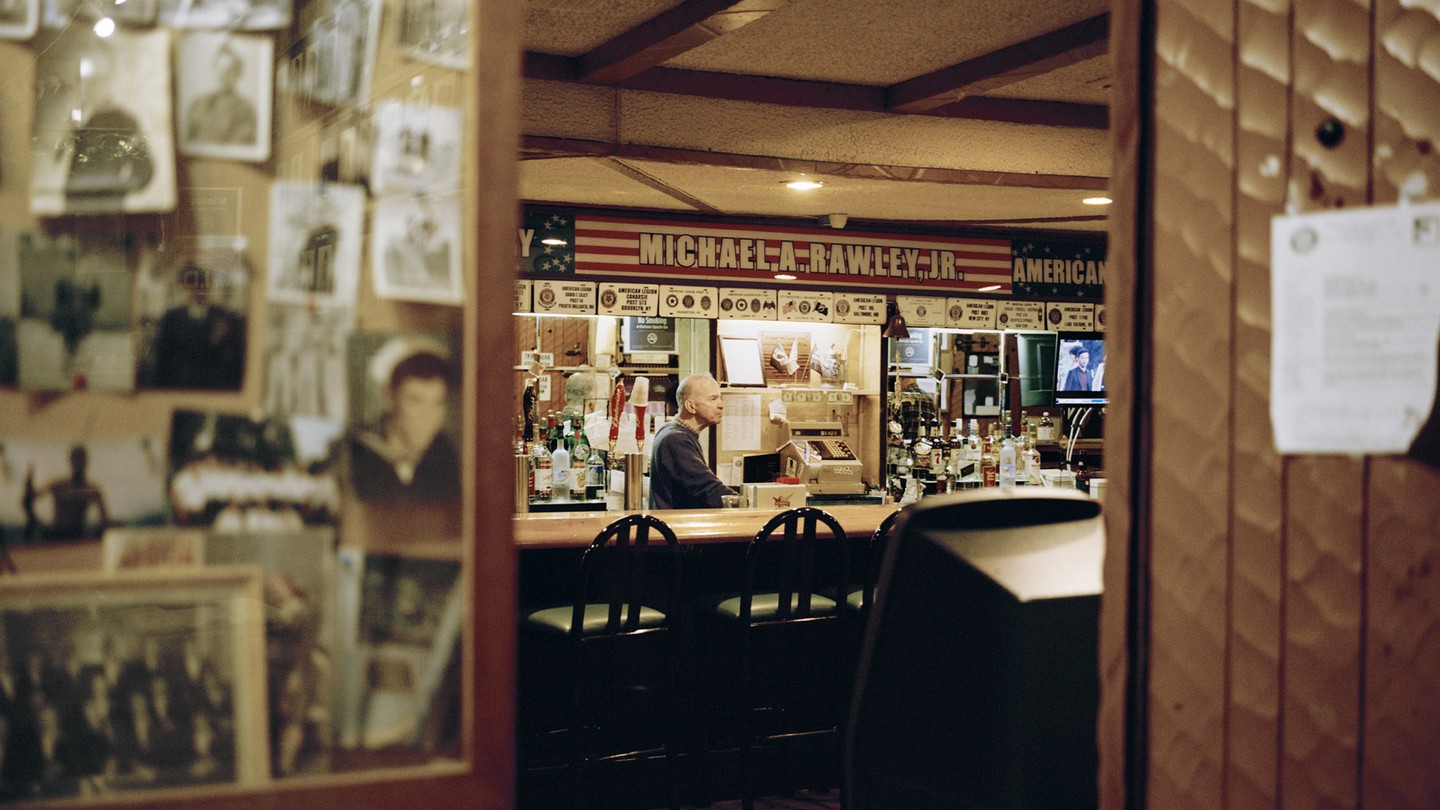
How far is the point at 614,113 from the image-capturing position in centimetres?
466

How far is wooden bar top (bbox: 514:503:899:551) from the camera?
4.02 meters

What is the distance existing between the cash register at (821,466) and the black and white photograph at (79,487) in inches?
254

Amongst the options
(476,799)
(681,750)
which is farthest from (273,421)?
(681,750)

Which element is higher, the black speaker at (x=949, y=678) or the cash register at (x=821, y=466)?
the black speaker at (x=949, y=678)

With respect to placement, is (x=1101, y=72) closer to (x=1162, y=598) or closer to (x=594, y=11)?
(x=594, y=11)

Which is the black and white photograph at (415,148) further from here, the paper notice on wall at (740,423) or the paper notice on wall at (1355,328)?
the paper notice on wall at (740,423)

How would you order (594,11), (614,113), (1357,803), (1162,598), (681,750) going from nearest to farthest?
(1357,803) → (1162,598) → (594,11) → (681,750) → (614,113)

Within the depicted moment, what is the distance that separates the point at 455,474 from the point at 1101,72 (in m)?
4.07

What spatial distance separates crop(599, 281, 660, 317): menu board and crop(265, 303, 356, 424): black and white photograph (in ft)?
20.0

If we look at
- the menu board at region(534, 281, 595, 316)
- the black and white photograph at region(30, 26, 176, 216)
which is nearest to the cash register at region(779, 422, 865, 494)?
the menu board at region(534, 281, 595, 316)

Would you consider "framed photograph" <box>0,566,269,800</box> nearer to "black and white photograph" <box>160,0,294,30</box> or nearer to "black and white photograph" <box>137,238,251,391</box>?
"black and white photograph" <box>137,238,251,391</box>

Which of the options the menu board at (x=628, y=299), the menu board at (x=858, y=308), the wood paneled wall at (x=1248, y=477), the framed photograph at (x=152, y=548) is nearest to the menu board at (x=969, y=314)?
the menu board at (x=858, y=308)

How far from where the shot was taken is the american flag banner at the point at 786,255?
7352mm

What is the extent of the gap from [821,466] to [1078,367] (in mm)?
2587
